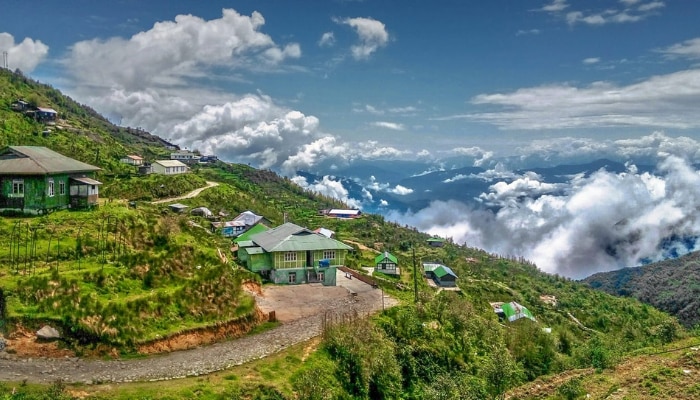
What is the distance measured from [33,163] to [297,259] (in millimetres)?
18141

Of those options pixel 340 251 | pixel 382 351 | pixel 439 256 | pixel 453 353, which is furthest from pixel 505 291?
pixel 382 351

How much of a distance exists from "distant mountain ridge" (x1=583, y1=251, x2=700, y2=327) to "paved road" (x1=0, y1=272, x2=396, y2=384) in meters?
75.4

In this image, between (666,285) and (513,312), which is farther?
(666,285)

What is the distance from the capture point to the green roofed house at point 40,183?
96.3ft

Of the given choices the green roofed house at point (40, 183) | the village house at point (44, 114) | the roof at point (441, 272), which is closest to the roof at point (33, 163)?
the green roofed house at point (40, 183)

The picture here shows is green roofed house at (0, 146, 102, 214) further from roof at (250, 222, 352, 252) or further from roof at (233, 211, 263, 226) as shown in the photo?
roof at (233, 211, 263, 226)

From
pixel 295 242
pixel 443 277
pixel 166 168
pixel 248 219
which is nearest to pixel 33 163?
pixel 295 242

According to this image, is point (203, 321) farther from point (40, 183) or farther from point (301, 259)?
point (40, 183)

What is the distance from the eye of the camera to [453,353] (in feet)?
92.6

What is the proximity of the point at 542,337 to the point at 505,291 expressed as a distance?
4220cm

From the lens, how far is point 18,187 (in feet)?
96.4

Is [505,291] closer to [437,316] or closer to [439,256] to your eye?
[439,256]

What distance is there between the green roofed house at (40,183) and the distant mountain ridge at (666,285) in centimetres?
8303

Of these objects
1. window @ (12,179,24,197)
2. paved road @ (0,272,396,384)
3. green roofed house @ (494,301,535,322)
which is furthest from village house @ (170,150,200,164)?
paved road @ (0,272,396,384)
